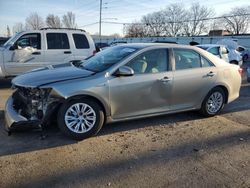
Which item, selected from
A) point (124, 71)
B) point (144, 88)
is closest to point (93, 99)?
point (124, 71)

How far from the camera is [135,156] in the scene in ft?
13.5

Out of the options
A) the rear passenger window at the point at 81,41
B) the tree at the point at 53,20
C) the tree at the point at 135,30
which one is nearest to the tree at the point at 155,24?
the tree at the point at 135,30

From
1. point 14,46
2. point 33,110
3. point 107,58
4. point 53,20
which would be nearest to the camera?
point 33,110

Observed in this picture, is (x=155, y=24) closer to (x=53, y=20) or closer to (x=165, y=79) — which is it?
(x=53, y=20)

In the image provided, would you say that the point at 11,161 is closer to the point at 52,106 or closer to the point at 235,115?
the point at 52,106

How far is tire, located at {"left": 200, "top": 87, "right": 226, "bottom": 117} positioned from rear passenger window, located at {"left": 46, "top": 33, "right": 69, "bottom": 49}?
532cm

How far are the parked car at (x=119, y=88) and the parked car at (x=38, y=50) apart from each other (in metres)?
3.91

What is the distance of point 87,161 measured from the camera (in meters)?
3.91

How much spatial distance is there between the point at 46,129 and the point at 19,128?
2.32 feet

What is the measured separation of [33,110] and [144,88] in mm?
1940

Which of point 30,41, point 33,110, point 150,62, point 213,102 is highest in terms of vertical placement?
point 30,41

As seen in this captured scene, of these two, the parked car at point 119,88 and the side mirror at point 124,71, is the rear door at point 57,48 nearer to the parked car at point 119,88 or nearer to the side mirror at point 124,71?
the parked car at point 119,88

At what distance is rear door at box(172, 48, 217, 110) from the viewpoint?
543cm

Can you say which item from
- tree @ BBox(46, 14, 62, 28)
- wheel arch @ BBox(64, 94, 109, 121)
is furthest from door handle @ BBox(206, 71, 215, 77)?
tree @ BBox(46, 14, 62, 28)
